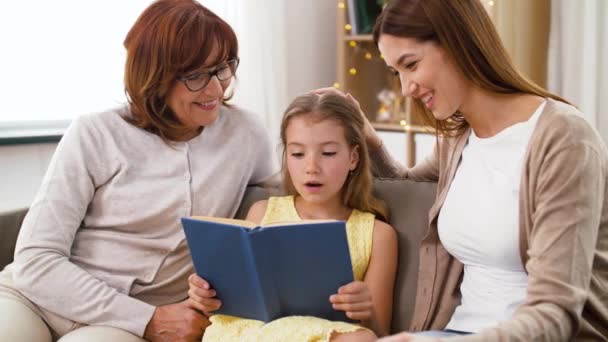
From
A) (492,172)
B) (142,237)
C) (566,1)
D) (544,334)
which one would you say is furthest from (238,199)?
(566,1)

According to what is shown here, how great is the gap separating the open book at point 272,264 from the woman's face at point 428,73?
0.32 m

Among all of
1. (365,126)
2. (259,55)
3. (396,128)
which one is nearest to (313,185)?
(365,126)

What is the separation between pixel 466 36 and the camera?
4.44 ft

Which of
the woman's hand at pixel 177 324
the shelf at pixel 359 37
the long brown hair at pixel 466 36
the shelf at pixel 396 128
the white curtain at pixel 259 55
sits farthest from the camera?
the shelf at pixel 359 37

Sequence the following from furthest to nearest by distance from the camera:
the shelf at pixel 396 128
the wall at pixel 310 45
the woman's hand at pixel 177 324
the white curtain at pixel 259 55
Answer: the wall at pixel 310 45
the shelf at pixel 396 128
the white curtain at pixel 259 55
the woman's hand at pixel 177 324

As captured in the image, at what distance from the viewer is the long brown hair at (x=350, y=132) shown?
1.73m

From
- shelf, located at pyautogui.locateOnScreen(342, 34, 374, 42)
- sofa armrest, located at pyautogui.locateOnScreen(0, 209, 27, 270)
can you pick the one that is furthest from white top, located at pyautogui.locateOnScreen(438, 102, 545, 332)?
shelf, located at pyautogui.locateOnScreen(342, 34, 374, 42)

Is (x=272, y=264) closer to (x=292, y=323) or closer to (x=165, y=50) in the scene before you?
(x=292, y=323)

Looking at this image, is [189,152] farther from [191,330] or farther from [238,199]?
[191,330]

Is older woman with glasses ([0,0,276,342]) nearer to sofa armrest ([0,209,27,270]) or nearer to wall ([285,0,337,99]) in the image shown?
sofa armrest ([0,209,27,270])

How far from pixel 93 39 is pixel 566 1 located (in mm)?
1839

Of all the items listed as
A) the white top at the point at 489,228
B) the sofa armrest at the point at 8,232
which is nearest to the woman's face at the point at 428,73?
the white top at the point at 489,228

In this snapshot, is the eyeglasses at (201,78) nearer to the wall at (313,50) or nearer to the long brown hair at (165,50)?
the long brown hair at (165,50)

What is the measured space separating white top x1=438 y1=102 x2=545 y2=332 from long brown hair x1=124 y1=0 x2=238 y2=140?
2.20 feet
